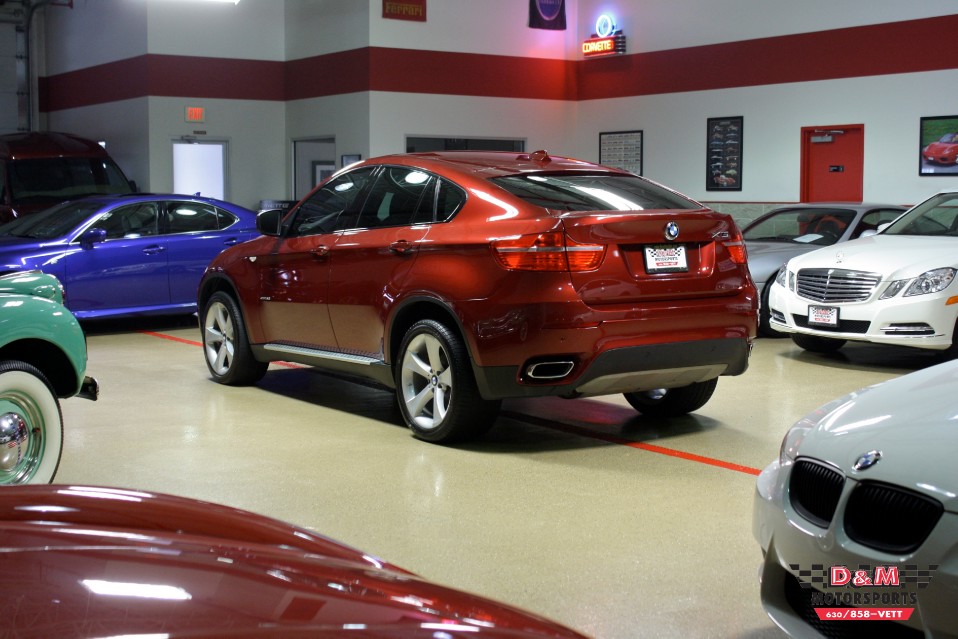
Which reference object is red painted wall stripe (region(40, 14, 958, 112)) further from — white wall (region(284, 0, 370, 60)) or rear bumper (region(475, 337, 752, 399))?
rear bumper (region(475, 337, 752, 399))

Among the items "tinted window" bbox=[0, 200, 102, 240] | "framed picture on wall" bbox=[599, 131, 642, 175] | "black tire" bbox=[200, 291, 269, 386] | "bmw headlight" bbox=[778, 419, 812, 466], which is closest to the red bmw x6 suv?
"black tire" bbox=[200, 291, 269, 386]

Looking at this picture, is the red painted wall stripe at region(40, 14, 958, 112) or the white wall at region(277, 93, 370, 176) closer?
the red painted wall stripe at region(40, 14, 958, 112)

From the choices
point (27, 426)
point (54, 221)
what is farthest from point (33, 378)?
point (54, 221)

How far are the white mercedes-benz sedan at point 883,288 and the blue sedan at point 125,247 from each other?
6011 millimetres

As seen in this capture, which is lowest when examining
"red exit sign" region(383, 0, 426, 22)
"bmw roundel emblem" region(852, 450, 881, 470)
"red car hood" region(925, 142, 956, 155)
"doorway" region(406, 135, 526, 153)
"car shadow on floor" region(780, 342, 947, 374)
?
"car shadow on floor" region(780, 342, 947, 374)

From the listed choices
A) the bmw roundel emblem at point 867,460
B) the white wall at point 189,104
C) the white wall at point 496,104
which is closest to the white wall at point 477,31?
the white wall at point 496,104

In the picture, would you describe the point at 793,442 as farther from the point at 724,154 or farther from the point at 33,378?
the point at 724,154

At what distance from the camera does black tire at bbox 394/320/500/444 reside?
6.37 meters

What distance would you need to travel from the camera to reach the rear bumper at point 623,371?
20.3 ft

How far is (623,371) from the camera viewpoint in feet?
20.4

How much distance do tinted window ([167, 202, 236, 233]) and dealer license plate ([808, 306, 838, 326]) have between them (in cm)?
643

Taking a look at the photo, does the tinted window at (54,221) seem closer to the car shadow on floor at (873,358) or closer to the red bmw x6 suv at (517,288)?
the red bmw x6 suv at (517,288)

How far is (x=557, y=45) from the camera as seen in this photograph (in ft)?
67.1

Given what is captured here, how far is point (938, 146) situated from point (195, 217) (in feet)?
31.9
